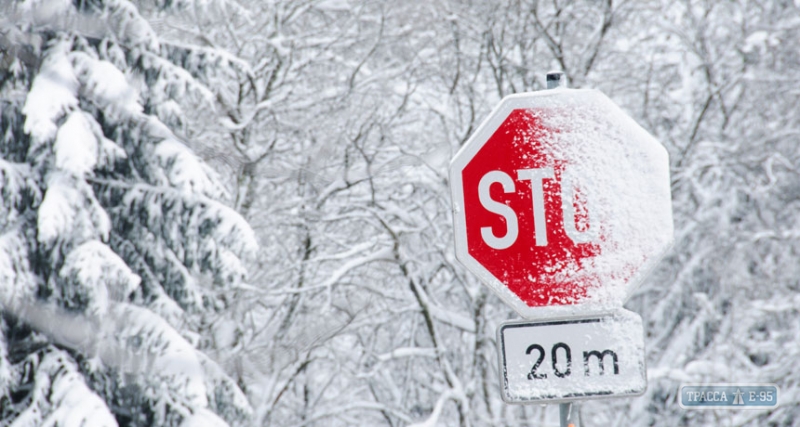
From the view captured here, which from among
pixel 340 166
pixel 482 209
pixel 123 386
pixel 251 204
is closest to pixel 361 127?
pixel 340 166

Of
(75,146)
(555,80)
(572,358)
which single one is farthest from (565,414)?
(75,146)

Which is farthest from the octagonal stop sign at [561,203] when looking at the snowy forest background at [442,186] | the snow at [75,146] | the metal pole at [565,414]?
the snowy forest background at [442,186]

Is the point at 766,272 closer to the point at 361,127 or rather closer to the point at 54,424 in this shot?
the point at 361,127

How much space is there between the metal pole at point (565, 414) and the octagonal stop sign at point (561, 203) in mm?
216

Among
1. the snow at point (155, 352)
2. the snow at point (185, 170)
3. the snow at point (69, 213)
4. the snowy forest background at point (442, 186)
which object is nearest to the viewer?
the snow at point (69, 213)

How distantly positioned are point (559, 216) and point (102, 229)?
183 inches

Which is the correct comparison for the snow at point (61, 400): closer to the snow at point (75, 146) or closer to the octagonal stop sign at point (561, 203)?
the snow at point (75, 146)

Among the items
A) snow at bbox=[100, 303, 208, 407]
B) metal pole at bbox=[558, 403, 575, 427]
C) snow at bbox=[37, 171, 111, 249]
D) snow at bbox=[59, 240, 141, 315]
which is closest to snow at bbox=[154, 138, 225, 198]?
snow at bbox=[37, 171, 111, 249]

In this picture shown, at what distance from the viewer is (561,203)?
2.08 metres

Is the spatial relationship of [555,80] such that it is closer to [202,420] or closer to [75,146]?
[75,146]

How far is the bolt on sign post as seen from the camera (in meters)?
1.97

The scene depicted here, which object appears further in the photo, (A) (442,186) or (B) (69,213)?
(A) (442,186)

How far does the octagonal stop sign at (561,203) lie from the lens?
204 centimetres

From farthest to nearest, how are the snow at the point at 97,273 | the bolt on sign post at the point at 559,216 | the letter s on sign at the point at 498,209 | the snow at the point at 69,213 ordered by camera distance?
1. the snow at the point at 97,273
2. the snow at the point at 69,213
3. the letter s on sign at the point at 498,209
4. the bolt on sign post at the point at 559,216
